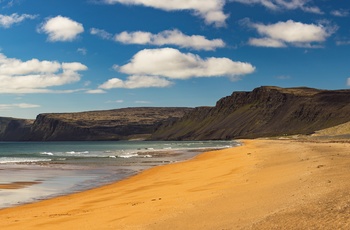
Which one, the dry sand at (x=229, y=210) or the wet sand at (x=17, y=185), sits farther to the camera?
the wet sand at (x=17, y=185)

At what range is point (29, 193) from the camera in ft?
76.3

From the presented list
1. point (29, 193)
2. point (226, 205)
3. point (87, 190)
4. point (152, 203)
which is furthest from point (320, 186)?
point (29, 193)

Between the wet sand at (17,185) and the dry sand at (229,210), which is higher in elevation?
the dry sand at (229,210)

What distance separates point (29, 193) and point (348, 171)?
16.9 meters

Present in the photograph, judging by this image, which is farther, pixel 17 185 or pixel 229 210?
pixel 17 185

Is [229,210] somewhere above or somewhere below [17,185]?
above

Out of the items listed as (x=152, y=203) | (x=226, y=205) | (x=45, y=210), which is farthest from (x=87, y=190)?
(x=226, y=205)

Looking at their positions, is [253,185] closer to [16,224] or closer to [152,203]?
[152,203]

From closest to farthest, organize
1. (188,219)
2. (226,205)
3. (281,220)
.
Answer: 1. (281,220)
2. (188,219)
3. (226,205)

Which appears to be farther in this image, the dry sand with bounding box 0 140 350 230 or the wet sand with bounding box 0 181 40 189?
the wet sand with bounding box 0 181 40 189

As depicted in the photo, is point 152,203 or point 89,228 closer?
point 89,228

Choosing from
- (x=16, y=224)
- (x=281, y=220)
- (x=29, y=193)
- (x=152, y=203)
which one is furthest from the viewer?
(x=29, y=193)

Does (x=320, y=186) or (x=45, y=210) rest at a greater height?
(x=320, y=186)

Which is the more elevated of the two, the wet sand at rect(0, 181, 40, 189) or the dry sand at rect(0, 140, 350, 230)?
the dry sand at rect(0, 140, 350, 230)
